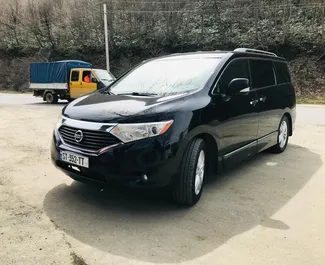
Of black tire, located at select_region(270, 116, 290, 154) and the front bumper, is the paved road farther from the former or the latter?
black tire, located at select_region(270, 116, 290, 154)

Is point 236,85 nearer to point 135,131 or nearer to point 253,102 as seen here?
point 253,102

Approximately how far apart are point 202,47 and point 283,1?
6.88m

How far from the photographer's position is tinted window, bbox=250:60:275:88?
16.8 ft

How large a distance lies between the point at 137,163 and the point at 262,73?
3212 mm

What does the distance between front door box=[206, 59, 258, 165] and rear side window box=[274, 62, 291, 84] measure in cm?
150

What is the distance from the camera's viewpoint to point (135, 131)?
3217mm

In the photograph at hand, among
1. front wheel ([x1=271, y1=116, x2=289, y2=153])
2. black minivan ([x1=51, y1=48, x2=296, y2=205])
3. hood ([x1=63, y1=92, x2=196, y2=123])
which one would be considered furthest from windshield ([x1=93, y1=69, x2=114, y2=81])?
hood ([x1=63, y1=92, x2=196, y2=123])

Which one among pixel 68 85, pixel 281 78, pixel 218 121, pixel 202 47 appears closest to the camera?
pixel 218 121

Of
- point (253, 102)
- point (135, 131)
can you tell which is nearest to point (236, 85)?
point (253, 102)

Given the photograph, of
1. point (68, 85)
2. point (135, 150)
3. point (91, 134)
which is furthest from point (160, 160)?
point (68, 85)

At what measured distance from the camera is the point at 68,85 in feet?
56.6

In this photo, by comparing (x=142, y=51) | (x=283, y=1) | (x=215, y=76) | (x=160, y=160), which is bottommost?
(x=160, y=160)

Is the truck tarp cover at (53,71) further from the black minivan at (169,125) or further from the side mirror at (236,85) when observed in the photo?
the side mirror at (236,85)

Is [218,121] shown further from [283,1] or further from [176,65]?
[283,1]
